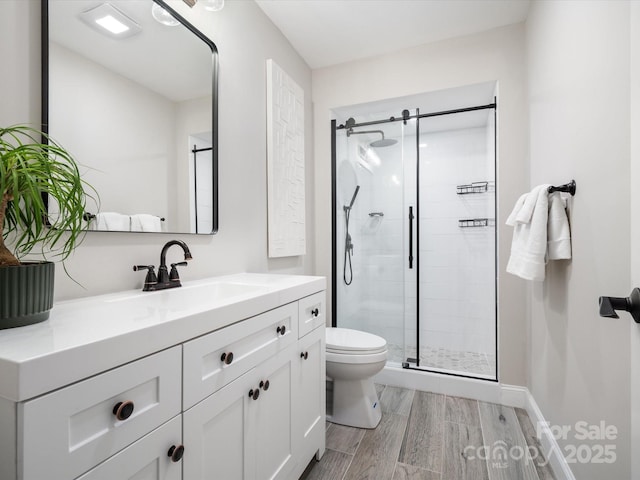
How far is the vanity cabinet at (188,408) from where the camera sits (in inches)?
20.9

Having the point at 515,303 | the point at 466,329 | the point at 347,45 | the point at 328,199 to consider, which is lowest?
the point at 466,329

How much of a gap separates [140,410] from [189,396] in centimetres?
14

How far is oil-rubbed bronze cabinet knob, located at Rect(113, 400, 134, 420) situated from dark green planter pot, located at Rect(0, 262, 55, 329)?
0.29 m

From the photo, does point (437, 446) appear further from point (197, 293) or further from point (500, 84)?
point (500, 84)

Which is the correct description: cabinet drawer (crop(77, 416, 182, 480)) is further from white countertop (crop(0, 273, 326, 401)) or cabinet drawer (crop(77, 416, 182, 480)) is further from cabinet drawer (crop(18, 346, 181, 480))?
white countertop (crop(0, 273, 326, 401))

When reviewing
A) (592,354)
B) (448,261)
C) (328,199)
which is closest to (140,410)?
(592,354)

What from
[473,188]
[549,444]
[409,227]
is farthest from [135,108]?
[473,188]

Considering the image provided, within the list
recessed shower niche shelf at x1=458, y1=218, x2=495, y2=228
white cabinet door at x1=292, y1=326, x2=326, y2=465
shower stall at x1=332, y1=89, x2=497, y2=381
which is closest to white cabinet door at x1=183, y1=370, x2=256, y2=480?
white cabinet door at x1=292, y1=326, x2=326, y2=465

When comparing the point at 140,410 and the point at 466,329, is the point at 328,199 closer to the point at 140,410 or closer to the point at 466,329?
the point at 466,329

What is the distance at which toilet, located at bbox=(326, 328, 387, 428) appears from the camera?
1.86 meters

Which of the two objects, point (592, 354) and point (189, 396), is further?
point (592, 354)

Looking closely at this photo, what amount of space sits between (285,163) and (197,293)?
1.21 metres

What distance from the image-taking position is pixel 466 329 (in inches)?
→ 120

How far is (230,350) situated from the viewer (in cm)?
96
